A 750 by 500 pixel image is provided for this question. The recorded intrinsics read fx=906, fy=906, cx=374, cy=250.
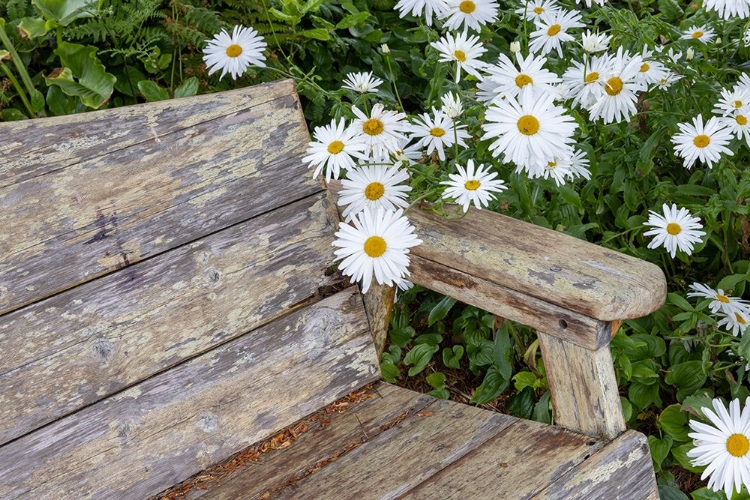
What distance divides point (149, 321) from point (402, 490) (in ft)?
1.85

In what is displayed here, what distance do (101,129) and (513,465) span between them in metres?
0.94

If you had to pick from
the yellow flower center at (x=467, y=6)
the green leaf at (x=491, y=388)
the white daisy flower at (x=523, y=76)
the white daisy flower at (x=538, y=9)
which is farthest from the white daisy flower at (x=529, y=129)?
the green leaf at (x=491, y=388)

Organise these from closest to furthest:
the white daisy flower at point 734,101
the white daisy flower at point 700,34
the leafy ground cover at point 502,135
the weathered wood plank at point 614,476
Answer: the weathered wood plank at point 614,476, the leafy ground cover at point 502,135, the white daisy flower at point 734,101, the white daisy flower at point 700,34

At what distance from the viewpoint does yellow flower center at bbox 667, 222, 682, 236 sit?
1927mm

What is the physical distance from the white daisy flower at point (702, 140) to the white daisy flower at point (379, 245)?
728mm

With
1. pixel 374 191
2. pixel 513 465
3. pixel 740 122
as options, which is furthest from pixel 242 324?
pixel 740 122

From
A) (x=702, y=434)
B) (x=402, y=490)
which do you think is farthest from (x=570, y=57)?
(x=402, y=490)

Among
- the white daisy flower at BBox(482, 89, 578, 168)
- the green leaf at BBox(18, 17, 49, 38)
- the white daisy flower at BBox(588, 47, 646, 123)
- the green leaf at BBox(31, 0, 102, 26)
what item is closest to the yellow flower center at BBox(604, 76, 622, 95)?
the white daisy flower at BBox(588, 47, 646, 123)

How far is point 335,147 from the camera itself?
1.62 metres

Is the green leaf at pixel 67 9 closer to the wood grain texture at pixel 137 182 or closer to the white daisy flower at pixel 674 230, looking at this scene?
the wood grain texture at pixel 137 182

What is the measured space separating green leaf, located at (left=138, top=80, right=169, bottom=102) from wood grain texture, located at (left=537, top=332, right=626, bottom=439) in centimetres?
105

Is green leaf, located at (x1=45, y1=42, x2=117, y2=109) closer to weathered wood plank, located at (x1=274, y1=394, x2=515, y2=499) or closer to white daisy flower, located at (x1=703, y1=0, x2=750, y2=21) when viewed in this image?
weathered wood plank, located at (x1=274, y1=394, x2=515, y2=499)

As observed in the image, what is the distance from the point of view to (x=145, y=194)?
1.68m

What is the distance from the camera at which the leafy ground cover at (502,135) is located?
1.70 metres
